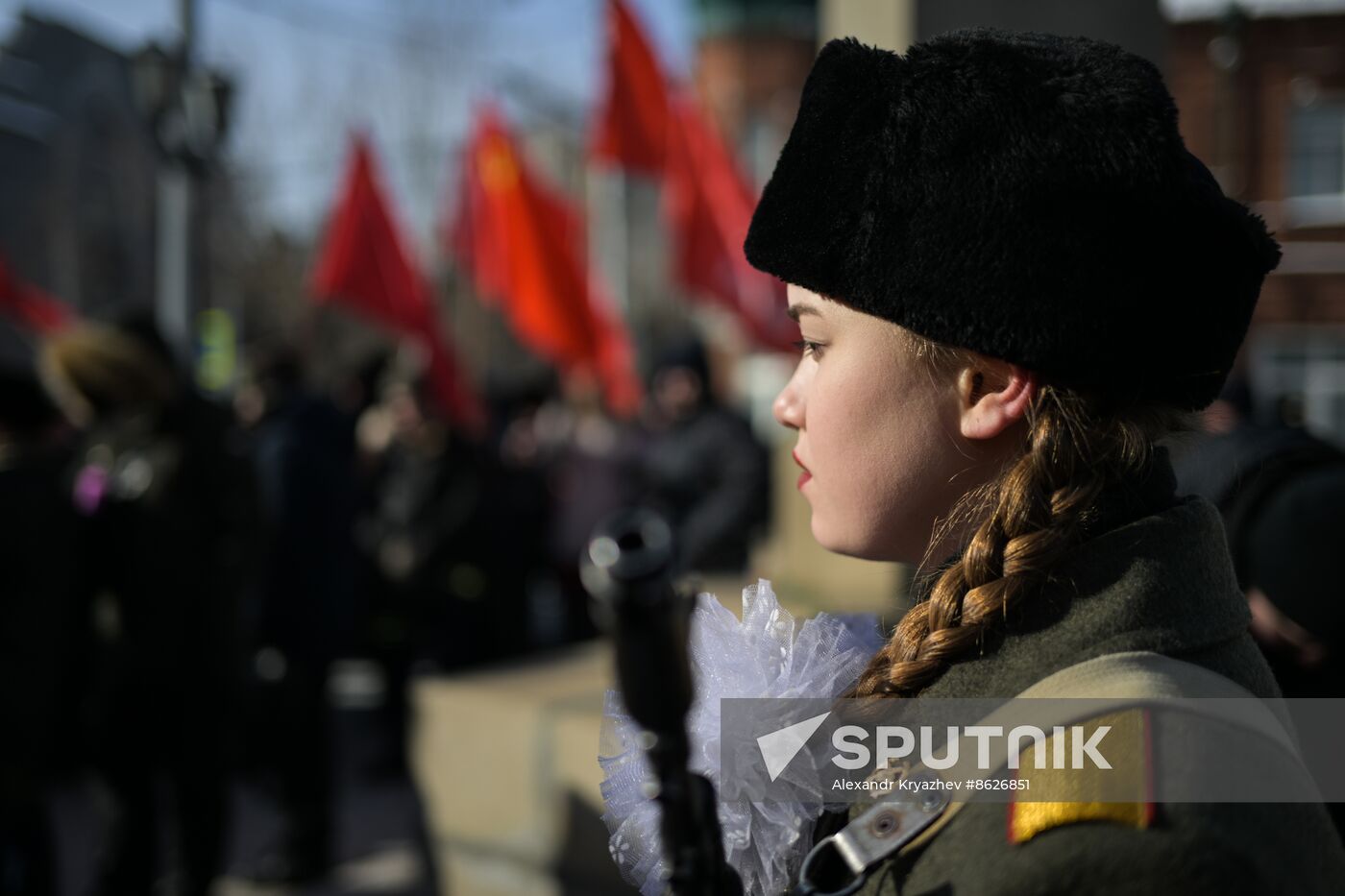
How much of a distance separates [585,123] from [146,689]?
14156 mm

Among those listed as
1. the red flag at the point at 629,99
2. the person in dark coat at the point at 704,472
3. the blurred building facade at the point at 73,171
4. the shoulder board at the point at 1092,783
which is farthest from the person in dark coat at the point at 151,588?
the blurred building facade at the point at 73,171

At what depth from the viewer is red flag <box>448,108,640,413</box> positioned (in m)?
8.67

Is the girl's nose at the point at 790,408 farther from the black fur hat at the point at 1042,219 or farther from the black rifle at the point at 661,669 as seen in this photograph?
the black rifle at the point at 661,669

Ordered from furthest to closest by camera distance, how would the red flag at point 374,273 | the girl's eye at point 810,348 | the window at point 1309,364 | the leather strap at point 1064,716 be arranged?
the window at point 1309,364, the red flag at point 374,273, the girl's eye at point 810,348, the leather strap at point 1064,716

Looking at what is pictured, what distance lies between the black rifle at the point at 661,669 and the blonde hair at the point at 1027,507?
11.2 inches

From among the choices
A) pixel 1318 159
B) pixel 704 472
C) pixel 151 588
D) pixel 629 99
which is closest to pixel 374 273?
pixel 629 99

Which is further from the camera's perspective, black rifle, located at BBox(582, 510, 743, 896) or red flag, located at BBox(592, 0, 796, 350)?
red flag, located at BBox(592, 0, 796, 350)

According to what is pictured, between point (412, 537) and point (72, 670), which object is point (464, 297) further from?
point (72, 670)

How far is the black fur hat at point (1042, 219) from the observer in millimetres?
1176

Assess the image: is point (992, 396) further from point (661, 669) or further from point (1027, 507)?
point (661, 669)

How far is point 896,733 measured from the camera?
1277 millimetres

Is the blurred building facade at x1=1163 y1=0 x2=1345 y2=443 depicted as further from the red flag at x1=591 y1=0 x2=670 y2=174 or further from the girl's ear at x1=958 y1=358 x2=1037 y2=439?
the girl's ear at x1=958 y1=358 x2=1037 y2=439

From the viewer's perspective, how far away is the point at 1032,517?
123 centimetres

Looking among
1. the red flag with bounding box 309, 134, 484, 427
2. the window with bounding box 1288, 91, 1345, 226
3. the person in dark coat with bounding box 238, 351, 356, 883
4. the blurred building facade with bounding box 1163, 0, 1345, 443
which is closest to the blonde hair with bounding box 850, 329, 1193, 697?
the person in dark coat with bounding box 238, 351, 356, 883
